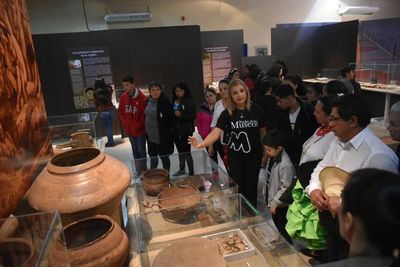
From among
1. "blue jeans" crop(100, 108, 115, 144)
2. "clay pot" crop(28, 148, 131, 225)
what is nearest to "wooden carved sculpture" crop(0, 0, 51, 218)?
"clay pot" crop(28, 148, 131, 225)

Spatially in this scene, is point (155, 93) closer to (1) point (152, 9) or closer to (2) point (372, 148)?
(2) point (372, 148)

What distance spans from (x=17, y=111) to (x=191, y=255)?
1197mm

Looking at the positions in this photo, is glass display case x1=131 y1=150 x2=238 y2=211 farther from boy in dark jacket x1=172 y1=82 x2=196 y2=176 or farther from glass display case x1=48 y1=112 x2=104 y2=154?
boy in dark jacket x1=172 y1=82 x2=196 y2=176

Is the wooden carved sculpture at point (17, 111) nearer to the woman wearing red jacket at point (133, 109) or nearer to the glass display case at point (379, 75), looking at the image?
the woman wearing red jacket at point (133, 109)

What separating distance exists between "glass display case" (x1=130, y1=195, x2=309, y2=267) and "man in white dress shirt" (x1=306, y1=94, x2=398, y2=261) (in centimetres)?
28

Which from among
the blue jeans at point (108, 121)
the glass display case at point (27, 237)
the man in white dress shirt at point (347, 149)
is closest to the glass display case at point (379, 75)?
the blue jeans at point (108, 121)

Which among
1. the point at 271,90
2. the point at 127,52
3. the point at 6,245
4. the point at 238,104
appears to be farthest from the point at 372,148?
the point at 127,52

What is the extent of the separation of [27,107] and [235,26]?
9.10 m

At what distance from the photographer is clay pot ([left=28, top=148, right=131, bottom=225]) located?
1.50m

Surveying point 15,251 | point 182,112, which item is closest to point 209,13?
point 182,112

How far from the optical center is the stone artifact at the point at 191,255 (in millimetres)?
1540

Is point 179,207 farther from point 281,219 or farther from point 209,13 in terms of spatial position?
point 209,13

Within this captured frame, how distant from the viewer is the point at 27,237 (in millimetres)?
1293

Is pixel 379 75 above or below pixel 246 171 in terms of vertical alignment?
above
